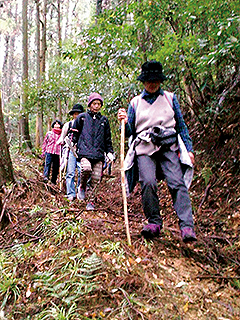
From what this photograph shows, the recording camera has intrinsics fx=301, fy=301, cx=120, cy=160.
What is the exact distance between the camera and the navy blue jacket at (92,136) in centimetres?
552

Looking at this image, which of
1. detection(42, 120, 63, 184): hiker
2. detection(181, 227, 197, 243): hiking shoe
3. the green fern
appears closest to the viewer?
the green fern

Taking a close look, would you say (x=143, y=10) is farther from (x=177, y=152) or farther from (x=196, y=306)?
(x=196, y=306)

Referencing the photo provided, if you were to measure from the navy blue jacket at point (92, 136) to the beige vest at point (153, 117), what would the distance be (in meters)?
1.85

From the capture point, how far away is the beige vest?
3.73 metres

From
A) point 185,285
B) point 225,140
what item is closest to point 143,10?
point 225,140

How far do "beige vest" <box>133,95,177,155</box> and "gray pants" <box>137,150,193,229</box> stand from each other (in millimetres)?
116

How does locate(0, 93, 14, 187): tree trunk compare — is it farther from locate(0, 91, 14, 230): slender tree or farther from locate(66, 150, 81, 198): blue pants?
locate(66, 150, 81, 198): blue pants

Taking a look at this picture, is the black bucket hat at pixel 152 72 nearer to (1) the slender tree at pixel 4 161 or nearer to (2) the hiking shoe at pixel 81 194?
(1) the slender tree at pixel 4 161

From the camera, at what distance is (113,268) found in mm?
3145

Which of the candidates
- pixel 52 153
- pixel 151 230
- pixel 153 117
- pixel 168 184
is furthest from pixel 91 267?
pixel 52 153

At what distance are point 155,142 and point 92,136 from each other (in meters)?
2.09

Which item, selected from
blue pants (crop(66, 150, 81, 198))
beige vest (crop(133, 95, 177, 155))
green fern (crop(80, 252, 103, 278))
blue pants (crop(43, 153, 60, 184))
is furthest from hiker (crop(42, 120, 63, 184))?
green fern (crop(80, 252, 103, 278))

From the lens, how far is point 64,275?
3.03 metres

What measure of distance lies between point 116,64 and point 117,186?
3.12 meters
